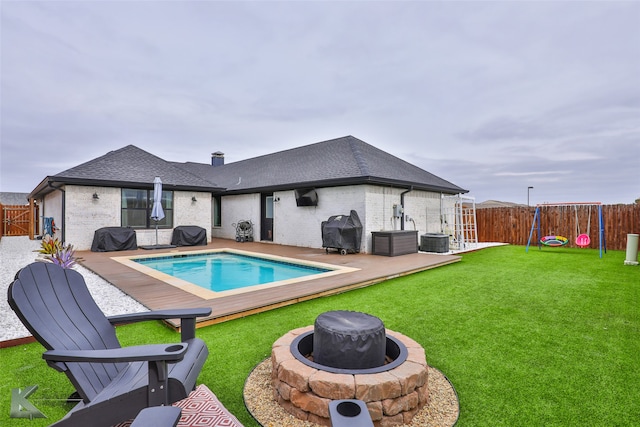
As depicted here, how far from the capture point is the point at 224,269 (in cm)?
865

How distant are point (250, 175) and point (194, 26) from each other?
25.6 ft

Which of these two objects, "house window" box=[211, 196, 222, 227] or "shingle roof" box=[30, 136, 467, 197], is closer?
"shingle roof" box=[30, 136, 467, 197]

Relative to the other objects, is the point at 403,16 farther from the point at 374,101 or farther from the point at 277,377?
the point at 277,377

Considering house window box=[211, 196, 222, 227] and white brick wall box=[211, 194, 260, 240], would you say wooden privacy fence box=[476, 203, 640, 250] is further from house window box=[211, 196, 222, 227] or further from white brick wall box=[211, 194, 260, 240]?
house window box=[211, 196, 222, 227]

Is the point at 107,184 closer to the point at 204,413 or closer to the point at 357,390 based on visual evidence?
the point at 204,413

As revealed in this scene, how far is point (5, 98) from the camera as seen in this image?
10.6 metres

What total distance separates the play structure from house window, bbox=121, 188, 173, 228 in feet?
39.8

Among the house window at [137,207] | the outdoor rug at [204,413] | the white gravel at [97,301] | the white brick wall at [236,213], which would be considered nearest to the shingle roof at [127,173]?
the house window at [137,207]

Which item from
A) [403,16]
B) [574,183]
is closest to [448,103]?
[403,16]

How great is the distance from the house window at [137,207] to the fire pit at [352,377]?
1192 cm

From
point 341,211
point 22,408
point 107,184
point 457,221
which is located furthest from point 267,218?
point 22,408

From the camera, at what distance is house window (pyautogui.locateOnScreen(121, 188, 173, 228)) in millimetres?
11953

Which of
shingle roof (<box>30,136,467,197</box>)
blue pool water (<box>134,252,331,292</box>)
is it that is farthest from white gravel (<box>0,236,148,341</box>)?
shingle roof (<box>30,136,467,197</box>)

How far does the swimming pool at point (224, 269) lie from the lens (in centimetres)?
629
